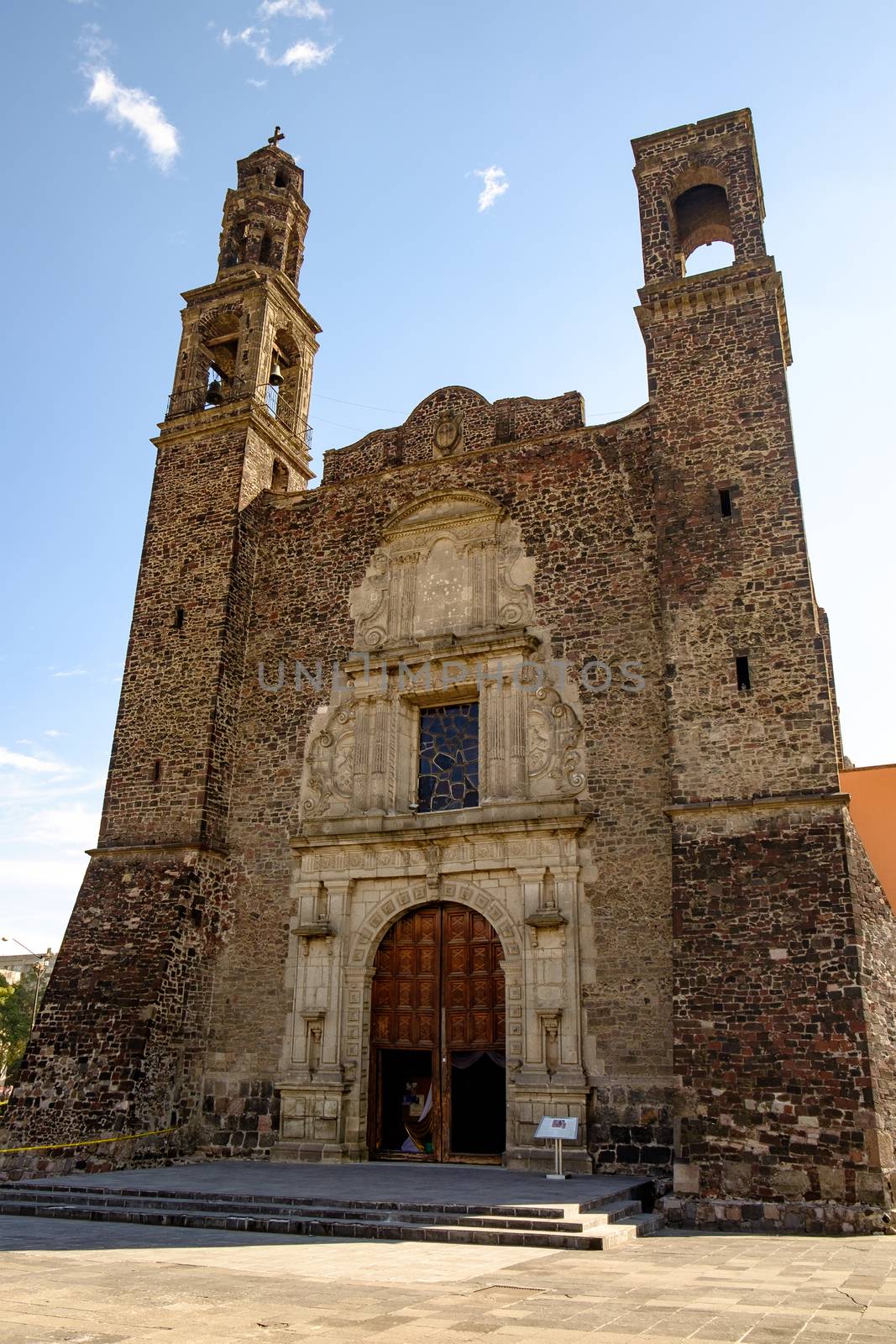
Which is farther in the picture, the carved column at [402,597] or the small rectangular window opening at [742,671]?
the carved column at [402,597]

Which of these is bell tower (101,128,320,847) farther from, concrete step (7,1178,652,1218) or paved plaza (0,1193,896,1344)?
paved plaza (0,1193,896,1344)

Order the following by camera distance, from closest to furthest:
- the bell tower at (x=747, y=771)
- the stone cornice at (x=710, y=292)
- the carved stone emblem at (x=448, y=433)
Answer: the bell tower at (x=747, y=771), the stone cornice at (x=710, y=292), the carved stone emblem at (x=448, y=433)

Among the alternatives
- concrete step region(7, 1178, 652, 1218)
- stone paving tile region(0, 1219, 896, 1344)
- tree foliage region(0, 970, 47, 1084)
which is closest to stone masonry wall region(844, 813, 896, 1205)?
stone paving tile region(0, 1219, 896, 1344)

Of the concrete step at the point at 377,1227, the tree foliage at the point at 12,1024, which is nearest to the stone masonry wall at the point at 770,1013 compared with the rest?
the concrete step at the point at 377,1227

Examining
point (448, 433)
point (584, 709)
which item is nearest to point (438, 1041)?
point (584, 709)

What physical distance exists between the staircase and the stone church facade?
4.03 ft

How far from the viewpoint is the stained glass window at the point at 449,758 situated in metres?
14.0

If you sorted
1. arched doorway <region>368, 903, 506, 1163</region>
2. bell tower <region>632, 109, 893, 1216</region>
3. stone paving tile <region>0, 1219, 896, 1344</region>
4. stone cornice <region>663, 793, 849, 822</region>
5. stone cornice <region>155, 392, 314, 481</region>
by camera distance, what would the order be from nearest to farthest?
stone paving tile <region>0, 1219, 896, 1344</region> < bell tower <region>632, 109, 893, 1216</region> < stone cornice <region>663, 793, 849, 822</region> < arched doorway <region>368, 903, 506, 1163</region> < stone cornice <region>155, 392, 314, 481</region>

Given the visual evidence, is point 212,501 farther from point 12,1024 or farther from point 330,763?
point 12,1024

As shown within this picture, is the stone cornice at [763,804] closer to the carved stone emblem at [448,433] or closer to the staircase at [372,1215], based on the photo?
the staircase at [372,1215]

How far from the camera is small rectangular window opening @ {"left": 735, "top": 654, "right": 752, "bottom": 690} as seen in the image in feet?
39.2

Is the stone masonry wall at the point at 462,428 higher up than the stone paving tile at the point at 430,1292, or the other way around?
the stone masonry wall at the point at 462,428

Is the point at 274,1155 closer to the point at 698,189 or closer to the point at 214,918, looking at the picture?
the point at 214,918

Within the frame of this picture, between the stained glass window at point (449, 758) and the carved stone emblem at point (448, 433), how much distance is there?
4.08 meters
